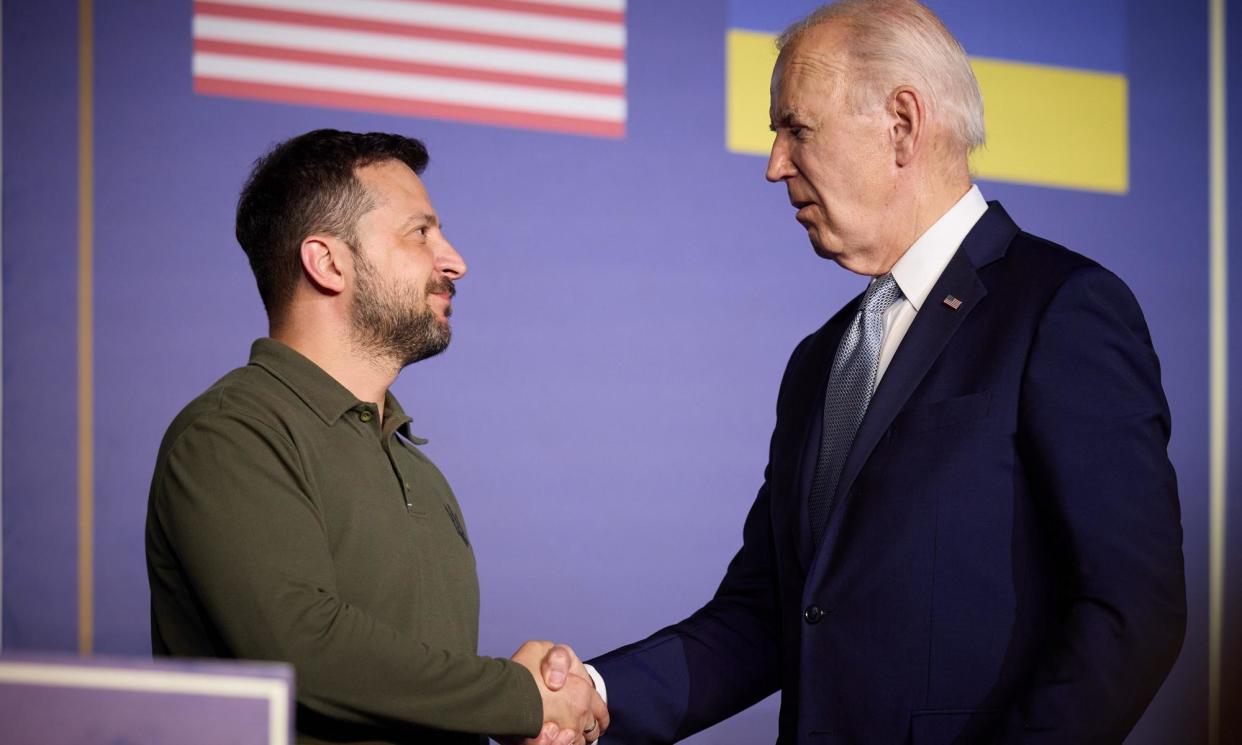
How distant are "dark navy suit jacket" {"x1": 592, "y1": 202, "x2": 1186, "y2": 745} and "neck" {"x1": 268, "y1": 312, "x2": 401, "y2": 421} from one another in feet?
1.85

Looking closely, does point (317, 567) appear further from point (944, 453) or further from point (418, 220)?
point (944, 453)

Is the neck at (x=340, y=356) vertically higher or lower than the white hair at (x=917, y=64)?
lower

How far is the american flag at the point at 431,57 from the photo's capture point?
103 inches

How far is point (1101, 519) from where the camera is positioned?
136 cm

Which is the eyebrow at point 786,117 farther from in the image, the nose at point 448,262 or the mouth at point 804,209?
the nose at point 448,262

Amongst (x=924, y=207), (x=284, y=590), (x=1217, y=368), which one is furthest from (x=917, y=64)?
(x=1217, y=368)

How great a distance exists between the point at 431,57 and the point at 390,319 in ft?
3.68

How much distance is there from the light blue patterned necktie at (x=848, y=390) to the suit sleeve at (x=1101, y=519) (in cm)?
24

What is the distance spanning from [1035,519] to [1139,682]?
20cm

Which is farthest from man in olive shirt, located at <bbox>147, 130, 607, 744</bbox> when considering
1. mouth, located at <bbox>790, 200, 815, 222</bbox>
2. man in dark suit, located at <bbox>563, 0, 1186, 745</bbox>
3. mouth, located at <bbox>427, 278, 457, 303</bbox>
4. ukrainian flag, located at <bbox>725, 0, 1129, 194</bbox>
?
ukrainian flag, located at <bbox>725, 0, 1129, 194</bbox>

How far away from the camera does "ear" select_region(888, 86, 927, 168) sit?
5.52 ft

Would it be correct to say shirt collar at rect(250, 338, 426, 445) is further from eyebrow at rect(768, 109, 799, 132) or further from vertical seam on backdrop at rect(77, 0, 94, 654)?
vertical seam on backdrop at rect(77, 0, 94, 654)

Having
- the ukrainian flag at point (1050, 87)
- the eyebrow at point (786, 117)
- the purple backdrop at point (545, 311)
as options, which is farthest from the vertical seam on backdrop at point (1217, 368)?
the eyebrow at point (786, 117)

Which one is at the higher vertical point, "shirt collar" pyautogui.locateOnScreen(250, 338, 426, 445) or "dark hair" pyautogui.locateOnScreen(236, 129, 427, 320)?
"dark hair" pyautogui.locateOnScreen(236, 129, 427, 320)
